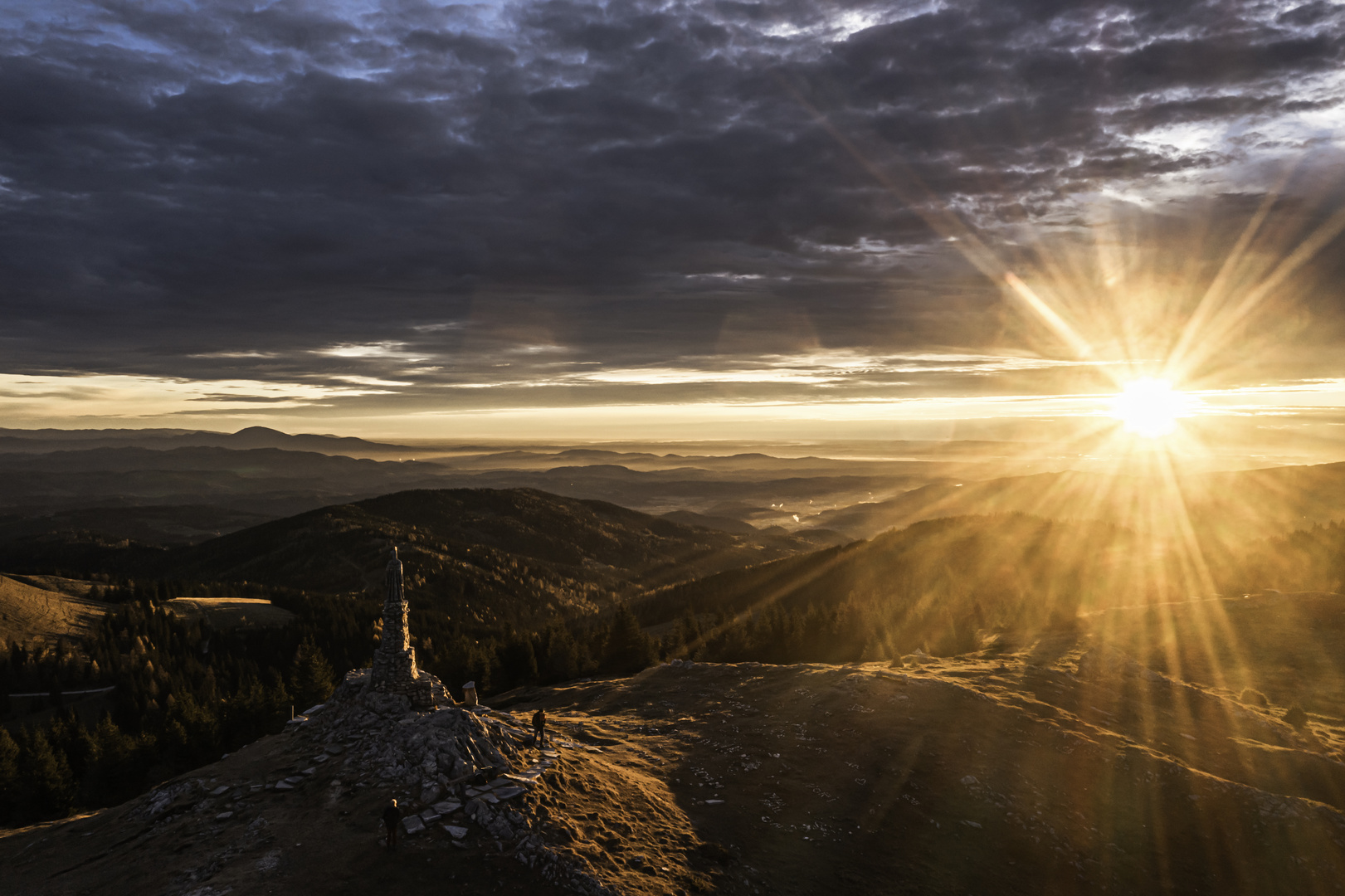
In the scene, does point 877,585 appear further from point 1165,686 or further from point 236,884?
point 236,884

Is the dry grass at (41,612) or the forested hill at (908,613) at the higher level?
the forested hill at (908,613)

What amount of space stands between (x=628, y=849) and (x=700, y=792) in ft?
31.4

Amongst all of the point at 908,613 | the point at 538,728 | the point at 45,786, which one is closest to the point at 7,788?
the point at 45,786

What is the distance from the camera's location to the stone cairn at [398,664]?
42625mm

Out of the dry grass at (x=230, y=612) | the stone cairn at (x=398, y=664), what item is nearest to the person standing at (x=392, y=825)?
the stone cairn at (x=398, y=664)

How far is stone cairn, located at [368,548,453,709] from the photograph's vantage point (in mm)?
42625

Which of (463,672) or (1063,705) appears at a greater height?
(1063,705)

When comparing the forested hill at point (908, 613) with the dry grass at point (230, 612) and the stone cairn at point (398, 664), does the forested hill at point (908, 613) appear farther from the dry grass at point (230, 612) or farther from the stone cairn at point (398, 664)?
the dry grass at point (230, 612)

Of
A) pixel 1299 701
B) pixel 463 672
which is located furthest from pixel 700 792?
pixel 1299 701

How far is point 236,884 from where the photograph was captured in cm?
2803

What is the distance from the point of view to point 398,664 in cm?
4300

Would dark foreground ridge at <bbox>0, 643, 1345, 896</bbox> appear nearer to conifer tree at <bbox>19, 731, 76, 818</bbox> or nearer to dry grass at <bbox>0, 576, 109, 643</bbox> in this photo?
conifer tree at <bbox>19, 731, 76, 818</bbox>

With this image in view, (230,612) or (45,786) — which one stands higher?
(45,786)

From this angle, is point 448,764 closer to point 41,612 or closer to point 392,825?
point 392,825
